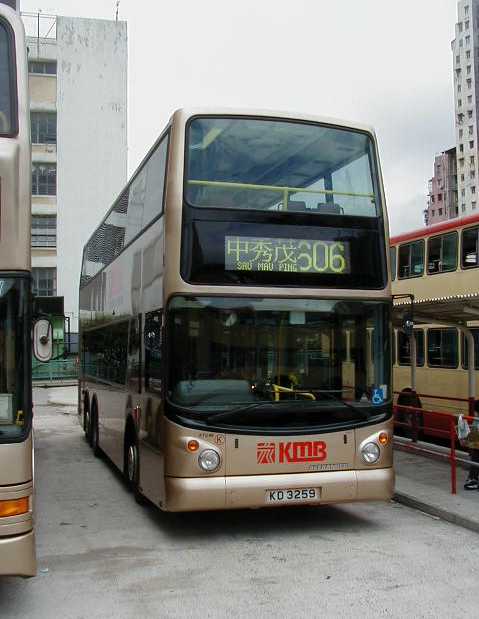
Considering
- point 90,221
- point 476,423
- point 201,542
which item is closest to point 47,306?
point 201,542

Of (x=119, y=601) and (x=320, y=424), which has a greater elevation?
(x=320, y=424)

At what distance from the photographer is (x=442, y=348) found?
1515 centimetres

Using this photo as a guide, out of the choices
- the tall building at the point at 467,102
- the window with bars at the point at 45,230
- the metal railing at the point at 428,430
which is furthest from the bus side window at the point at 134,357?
the tall building at the point at 467,102

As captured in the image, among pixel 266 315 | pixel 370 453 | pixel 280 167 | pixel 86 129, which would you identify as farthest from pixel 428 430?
pixel 86 129

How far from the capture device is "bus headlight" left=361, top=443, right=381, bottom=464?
7.61m

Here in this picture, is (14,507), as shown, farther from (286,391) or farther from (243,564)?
(286,391)

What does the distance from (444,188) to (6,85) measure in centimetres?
12408

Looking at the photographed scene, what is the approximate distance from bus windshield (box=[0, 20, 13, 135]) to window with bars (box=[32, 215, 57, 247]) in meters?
39.8

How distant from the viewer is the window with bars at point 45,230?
4412 cm

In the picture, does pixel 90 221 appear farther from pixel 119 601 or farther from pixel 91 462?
pixel 119 601

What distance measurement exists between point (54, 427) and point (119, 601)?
47.6 ft

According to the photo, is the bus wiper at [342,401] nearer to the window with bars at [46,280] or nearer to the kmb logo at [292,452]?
the kmb logo at [292,452]

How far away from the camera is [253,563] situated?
6.64 m

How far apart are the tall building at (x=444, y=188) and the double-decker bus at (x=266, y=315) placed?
11427cm
